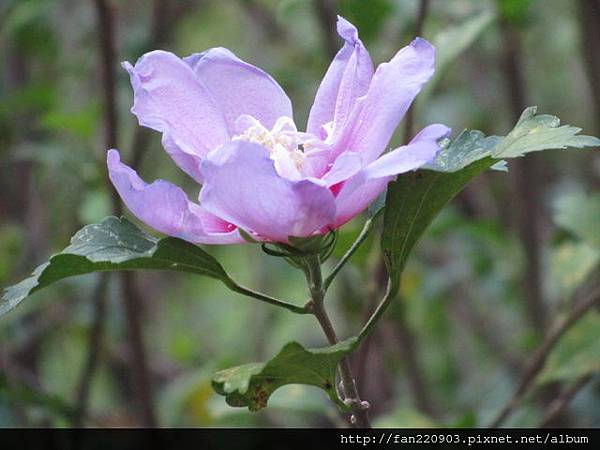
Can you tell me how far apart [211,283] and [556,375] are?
1529 millimetres

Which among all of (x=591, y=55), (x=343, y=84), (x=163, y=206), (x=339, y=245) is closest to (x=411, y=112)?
(x=339, y=245)

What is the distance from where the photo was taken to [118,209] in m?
1.21

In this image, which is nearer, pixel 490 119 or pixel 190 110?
pixel 190 110

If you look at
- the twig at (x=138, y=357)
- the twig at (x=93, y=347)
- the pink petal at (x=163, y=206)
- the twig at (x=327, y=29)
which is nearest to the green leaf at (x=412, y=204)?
the pink petal at (x=163, y=206)

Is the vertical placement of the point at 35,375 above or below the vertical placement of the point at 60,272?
below

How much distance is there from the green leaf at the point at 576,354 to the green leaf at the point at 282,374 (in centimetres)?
57

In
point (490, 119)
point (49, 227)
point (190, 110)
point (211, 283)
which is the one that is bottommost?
point (211, 283)

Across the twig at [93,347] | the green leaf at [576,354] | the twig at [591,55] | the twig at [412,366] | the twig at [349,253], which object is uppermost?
the twig at [349,253]

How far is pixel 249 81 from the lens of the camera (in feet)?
2.31

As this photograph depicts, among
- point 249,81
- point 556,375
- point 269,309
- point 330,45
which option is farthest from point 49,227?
point 249,81

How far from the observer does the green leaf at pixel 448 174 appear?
618mm

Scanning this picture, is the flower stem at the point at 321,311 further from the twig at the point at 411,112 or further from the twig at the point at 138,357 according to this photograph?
the twig at the point at 138,357

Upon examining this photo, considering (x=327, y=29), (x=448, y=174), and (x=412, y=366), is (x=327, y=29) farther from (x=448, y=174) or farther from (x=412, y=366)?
(x=448, y=174)
